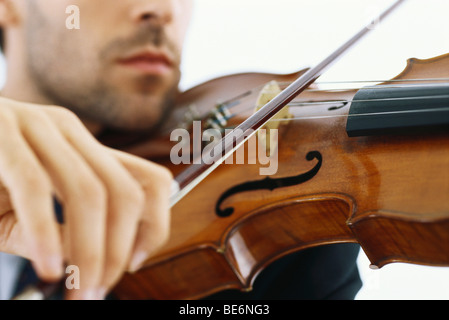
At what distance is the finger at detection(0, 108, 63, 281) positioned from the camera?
9.3 inches

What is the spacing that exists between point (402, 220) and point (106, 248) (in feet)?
0.95

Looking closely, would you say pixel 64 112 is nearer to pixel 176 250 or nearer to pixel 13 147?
pixel 13 147

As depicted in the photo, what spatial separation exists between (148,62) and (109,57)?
3.1 inches

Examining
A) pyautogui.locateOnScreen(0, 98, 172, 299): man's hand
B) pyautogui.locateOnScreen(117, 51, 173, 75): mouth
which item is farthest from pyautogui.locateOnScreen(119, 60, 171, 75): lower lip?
pyautogui.locateOnScreen(0, 98, 172, 299): man's hand

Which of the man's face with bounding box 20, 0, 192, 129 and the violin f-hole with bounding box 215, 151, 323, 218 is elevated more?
the man's face with bounding box 20, 0, 192, 129

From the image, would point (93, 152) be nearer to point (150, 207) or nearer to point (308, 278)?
point (150, 207)

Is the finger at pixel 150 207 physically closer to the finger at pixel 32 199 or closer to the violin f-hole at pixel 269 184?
the finger at pixel 32 199

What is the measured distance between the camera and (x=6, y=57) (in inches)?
36.3

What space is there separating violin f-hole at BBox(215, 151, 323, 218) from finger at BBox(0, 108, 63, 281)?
0.97 ft

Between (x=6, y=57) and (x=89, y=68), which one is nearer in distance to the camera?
(x=89, y=68)

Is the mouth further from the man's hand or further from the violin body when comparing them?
the man's hand

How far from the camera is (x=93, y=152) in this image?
0.28m

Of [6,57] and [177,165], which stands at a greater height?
[6,57]

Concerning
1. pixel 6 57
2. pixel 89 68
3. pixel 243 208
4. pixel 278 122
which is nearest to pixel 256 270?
pixel 243 208
